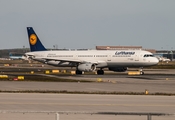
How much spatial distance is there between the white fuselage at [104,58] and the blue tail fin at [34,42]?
463 centimetres

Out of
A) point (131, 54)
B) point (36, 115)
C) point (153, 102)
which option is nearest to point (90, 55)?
Result: point (131, 54)

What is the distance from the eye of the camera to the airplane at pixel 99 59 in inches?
2982

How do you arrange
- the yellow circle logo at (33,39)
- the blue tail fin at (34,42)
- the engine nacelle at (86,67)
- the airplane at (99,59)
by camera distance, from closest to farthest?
1. the engine nacelle at (86,67)
2. the airplane at (99,59)
3. the blue tail fin at (34,42)
4. the yellow circle logo at (33,39)

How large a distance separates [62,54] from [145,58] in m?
15.5

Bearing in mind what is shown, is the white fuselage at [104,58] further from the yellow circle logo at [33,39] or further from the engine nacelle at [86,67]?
the yellow circle logo at [33,39]

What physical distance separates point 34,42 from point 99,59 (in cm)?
1734

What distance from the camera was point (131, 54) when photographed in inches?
2997

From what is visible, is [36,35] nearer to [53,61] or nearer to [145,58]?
[53,61]

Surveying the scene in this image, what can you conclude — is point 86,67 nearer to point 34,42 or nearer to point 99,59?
point 99,59

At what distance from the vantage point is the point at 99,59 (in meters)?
78.1

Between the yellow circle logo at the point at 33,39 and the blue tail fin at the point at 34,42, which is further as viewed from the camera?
the yellow circle logo at the point at 33,39

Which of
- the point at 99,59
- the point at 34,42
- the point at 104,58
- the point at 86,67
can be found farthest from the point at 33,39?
the point at 86,67

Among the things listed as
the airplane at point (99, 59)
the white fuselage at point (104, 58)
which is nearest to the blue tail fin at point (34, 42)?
the airplane at point (99, 59)

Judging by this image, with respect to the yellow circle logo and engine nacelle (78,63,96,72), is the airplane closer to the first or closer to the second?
engine nacelle (78,63,96,72)
